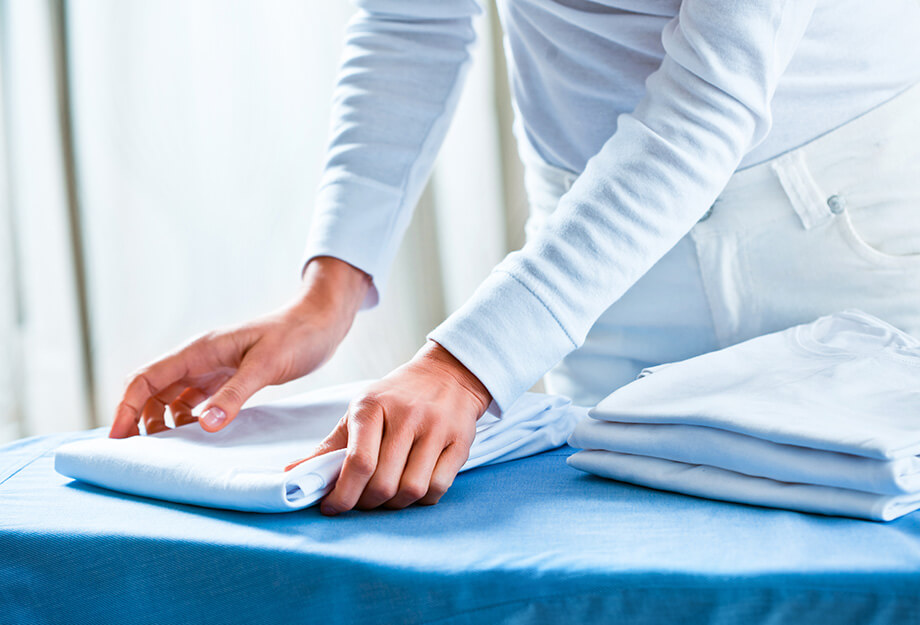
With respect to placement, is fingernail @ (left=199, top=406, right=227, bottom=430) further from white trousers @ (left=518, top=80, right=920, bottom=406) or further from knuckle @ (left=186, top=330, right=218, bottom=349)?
white trousers @ (left=518, top=80, right=920, bottom=406)

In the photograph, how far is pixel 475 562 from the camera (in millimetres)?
447

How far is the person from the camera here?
588 millimetres

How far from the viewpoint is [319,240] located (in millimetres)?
880

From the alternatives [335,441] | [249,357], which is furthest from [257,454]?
[249,357]

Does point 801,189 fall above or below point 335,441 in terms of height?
above

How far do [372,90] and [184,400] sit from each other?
0.41 meters

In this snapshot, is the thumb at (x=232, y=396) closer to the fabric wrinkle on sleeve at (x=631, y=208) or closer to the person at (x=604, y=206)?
the person at (x=604, y=206)

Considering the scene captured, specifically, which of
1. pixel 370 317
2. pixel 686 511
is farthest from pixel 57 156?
pixel 686 511

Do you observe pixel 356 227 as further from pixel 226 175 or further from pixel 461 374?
pixel 226 175

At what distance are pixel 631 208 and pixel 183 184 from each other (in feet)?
4.65

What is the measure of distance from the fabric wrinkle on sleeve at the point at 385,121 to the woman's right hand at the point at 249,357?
3 centimetres

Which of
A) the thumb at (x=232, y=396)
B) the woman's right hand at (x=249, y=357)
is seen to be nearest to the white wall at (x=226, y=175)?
the woman's right hand at (x=249, y=357)

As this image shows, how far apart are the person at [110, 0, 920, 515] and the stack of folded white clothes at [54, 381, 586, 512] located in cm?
3

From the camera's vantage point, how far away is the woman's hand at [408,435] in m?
0.53
